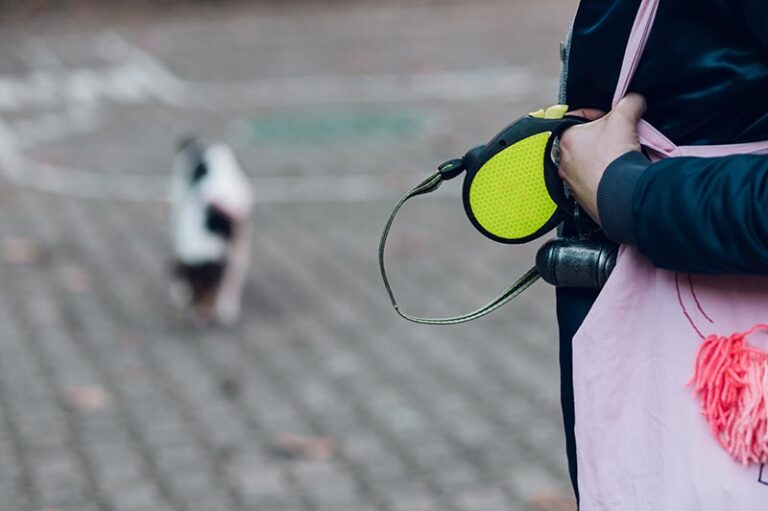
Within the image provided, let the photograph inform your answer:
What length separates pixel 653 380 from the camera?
6.10 feet

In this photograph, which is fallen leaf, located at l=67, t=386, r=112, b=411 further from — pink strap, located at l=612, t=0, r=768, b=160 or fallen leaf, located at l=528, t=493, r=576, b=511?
pink strap, located at l=612, t=0, r=768, b=160

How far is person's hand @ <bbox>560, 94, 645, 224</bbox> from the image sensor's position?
6.09ft

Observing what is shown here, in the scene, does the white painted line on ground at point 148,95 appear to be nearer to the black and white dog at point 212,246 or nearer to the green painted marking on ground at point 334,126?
the green painted marking on ground at point 334,126

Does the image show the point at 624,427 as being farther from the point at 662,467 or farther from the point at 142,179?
the point at 142,179

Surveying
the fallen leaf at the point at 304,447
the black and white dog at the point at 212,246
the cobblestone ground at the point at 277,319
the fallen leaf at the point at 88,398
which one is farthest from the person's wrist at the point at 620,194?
the black and white dog at the point at 212,246

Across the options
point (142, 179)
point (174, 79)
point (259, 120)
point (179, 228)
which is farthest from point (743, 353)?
point (174, 79)

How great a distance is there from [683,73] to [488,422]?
3395mm

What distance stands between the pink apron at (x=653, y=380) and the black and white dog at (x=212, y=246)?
177 inches

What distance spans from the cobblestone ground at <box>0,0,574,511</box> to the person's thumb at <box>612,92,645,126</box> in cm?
271

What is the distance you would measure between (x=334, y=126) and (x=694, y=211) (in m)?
9.17

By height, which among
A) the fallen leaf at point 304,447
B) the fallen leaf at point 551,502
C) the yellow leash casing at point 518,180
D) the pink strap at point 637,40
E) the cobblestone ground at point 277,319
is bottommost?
the cobblestone ground at point 277,319

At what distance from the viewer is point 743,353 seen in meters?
1.76

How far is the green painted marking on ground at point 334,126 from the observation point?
10.4 m

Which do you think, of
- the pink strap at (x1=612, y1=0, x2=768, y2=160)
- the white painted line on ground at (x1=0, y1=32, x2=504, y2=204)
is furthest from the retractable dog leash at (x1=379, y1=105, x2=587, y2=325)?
the white painted line on ground at (x1=0, y1=32, x2=504, y2=204)
